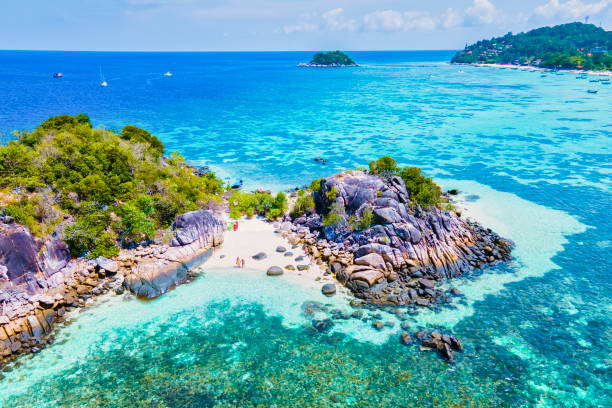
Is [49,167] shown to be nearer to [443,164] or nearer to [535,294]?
[535,294]

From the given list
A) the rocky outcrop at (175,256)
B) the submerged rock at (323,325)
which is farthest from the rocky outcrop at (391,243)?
the rocky outcrop at (175,256)

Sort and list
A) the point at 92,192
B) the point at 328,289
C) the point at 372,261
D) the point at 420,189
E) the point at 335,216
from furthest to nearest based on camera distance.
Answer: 1. the point at 420,189
2. the point at 335,216
3. the point at 92,192
4. the point at 372,261
5. the point at 328,289

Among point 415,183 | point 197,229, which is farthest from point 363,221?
point 197,229

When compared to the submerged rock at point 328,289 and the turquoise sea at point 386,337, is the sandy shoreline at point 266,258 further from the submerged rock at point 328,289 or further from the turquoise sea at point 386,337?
the turquoise sea at point 386,337

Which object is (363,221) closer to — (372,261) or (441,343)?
(372,261)

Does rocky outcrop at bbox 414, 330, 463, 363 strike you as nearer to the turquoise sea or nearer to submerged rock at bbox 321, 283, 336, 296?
the turquoise sea
